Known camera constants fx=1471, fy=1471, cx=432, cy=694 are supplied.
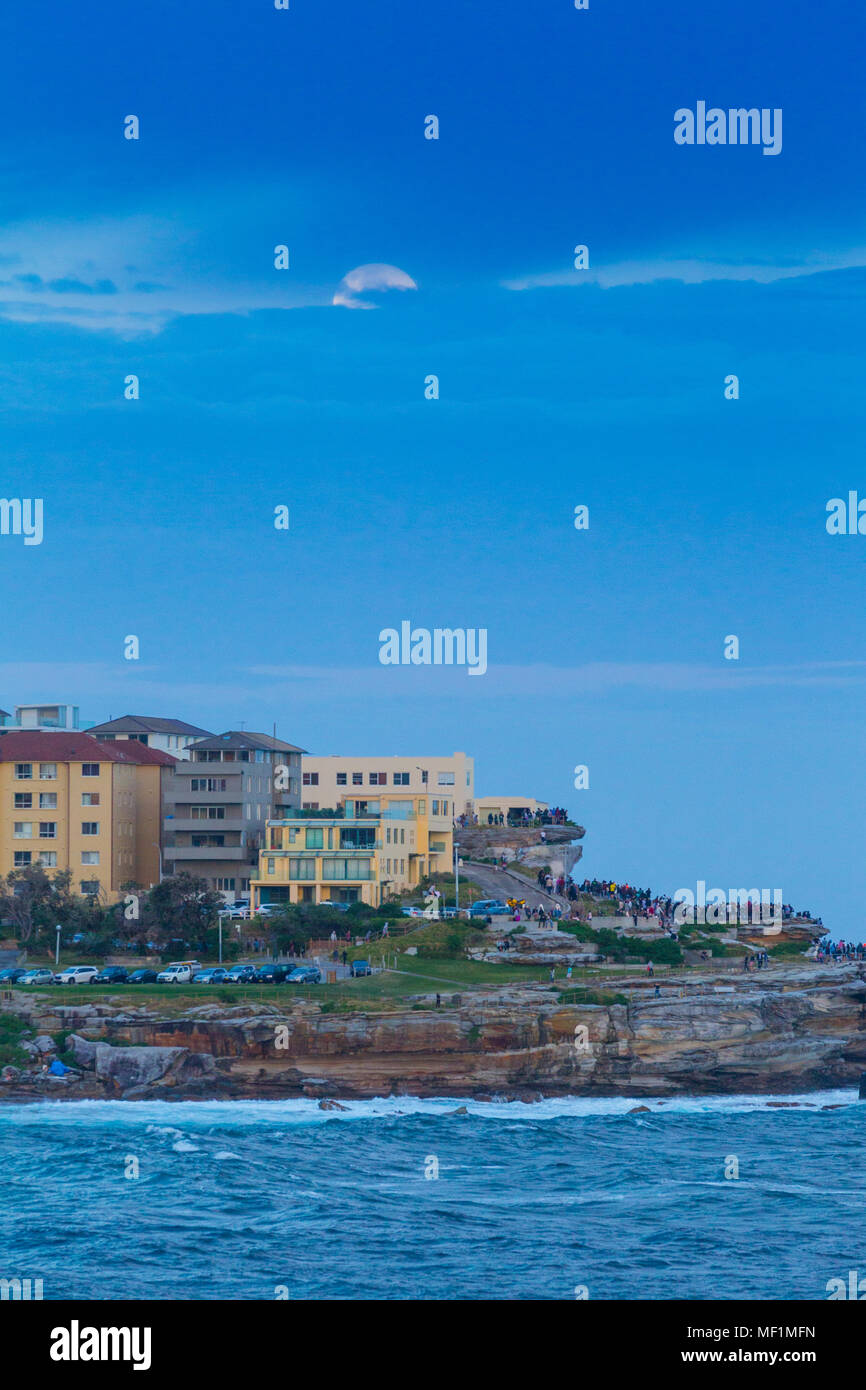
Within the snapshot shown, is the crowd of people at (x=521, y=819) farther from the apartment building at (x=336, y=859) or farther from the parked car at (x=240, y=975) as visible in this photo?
the parked car at (x=240, y=975)

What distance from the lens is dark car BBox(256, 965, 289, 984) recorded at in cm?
7006

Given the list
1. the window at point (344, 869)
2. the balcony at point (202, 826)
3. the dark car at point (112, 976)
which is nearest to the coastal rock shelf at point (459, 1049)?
the dark car at point (112, 976)

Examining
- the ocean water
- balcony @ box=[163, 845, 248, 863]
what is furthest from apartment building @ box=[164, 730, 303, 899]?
the ocean water

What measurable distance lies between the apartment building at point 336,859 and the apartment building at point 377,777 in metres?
21.2

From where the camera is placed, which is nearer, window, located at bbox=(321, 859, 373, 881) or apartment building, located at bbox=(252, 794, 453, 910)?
apartment building, located at bbox=(252, 794, 453, 910)

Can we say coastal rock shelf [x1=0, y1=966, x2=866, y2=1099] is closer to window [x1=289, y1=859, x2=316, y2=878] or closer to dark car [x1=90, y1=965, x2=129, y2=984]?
dark car [x1=90, y1=965, x2=129, y2=984]

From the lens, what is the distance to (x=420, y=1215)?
45.9 meters

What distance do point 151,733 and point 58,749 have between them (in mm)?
16740

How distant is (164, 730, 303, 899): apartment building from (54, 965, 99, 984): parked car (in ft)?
52.8

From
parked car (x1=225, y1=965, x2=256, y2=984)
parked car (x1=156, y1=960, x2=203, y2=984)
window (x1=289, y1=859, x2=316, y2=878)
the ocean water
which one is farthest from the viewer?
window (x1=289, y1=859, x2=316, y2=878)

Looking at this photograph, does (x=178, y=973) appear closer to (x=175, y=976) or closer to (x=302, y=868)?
(x=175, y=976)

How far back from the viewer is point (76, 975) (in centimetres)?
7194

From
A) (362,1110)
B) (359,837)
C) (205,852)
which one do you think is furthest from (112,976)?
(359,837)
